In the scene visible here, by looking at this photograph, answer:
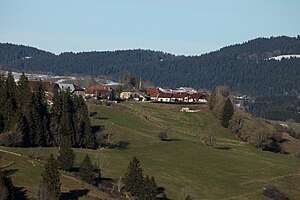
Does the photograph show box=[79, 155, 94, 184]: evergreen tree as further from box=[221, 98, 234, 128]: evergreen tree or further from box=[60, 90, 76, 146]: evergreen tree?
box=[221, 98, 234, 128]: evergreen tree

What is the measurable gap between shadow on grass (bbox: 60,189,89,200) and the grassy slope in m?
2.78

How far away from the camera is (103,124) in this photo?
82.1m

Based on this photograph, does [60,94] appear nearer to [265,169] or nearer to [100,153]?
[100,153]

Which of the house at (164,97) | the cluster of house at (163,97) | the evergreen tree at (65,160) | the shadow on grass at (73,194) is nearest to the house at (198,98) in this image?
the cluster of house at (163,97)

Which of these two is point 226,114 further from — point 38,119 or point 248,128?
point 38,119

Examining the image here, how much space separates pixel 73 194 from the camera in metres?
45.1

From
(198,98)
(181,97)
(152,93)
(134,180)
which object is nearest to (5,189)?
(134,180)

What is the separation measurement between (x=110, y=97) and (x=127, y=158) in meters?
56.0

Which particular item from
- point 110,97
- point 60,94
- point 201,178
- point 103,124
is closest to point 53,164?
point 201,178

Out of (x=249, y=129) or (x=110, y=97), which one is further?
(x=110, y=97)

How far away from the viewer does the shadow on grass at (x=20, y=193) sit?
41500mm

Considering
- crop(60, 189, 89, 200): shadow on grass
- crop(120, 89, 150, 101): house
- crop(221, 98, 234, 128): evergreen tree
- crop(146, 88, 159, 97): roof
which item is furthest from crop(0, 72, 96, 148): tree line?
crop(146, 88, 159, 97): roof

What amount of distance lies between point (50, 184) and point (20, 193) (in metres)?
2.63

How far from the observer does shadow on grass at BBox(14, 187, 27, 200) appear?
41.5m
